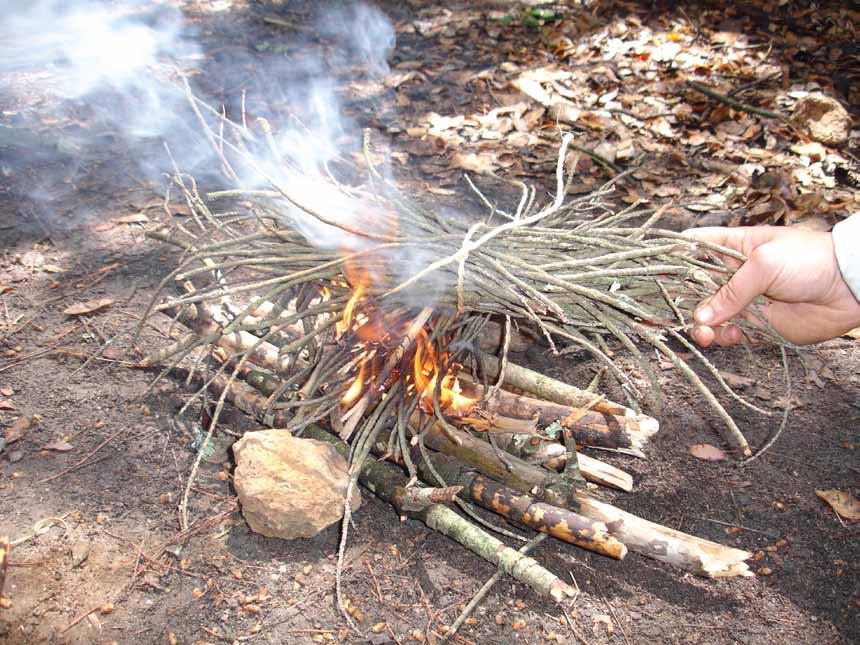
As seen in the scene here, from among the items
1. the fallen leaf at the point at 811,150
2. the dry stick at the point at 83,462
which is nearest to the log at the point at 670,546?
the dry stick at the point at 83,462

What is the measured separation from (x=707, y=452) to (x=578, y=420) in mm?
704

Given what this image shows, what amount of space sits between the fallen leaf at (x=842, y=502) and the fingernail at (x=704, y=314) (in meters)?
0.98

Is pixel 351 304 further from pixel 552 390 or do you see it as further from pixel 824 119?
pixel 824 119

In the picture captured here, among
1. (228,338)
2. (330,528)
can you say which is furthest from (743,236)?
(228,338)

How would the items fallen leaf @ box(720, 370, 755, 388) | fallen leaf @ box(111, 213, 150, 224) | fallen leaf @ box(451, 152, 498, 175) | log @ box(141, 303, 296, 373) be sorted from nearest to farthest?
log @ box(141, 303, 296, 373), fallen leaf @ box(720, 370, 755, 388), fallen leaf @ box(111, 213, 150, 224), fallen leaf @ box(451, 152, 498, 175)

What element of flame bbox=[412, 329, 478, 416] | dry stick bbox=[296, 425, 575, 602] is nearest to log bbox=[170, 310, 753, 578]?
flame bbox=[412, 329, 478, 416]

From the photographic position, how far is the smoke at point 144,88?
15.2 ft

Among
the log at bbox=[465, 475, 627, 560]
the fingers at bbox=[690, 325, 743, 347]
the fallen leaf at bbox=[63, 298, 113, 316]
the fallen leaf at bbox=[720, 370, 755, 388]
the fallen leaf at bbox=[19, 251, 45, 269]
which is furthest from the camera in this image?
the fallen leaf at bbox=[19, 251, 45, 269]

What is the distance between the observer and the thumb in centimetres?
225

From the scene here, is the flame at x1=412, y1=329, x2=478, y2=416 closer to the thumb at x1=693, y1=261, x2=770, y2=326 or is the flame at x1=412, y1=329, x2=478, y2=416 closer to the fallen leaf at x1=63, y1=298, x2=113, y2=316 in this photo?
the thumb at x1=693, y1=261, x2=770, y2=326

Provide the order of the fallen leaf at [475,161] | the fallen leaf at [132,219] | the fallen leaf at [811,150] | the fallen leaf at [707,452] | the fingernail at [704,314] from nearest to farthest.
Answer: the fingernail at [704,314]
the fallen leaf at [707,452]
the fallen leaf at [132,219]
the fallen leaf at [811,150]
the fallen leaf at [475,161]

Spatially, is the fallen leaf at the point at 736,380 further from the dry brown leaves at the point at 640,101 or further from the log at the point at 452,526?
the log at the point at 452,526

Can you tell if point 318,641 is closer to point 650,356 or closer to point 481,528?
point 481,528

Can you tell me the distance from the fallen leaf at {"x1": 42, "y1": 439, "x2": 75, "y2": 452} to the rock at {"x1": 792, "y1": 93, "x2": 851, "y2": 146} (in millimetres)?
5375
